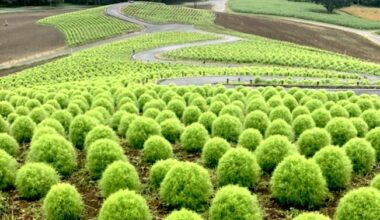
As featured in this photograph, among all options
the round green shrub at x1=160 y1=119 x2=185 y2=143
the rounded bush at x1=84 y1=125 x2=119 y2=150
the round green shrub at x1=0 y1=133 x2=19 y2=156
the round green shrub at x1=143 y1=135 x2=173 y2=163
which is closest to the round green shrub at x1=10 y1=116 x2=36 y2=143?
the round green shrub at x1=0 y1=133 x2=19 y2=156

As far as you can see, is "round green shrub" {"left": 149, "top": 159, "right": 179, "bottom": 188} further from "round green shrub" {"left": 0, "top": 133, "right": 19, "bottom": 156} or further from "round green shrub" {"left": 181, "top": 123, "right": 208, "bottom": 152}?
"round green shrub" {"left": 0, "top": 133, "right": 19, "bottom": 156}

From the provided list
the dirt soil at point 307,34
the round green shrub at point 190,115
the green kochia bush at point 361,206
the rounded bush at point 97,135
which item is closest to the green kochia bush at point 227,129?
the round green shrub at point 190,115

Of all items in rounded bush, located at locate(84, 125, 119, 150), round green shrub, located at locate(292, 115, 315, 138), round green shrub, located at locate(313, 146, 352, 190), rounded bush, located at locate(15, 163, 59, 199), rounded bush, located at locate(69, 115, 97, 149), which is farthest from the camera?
round green shrub, located at locate(292, 115, 315, 138)

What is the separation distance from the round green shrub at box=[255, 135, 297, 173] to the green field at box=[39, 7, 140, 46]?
232ft

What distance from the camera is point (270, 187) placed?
11.3 meters

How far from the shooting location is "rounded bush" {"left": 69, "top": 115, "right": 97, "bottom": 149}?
46.8 ft

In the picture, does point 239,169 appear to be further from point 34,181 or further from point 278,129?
point 34,181

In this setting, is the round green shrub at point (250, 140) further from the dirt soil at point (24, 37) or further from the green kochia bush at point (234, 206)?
the dirt soil at point (24, 37)

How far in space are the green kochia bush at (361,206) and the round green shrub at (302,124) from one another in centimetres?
619

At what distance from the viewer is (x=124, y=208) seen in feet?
29.9

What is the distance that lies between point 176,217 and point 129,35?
82.1m

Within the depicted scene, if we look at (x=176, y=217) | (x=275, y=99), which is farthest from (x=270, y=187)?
(x=275, y=99)

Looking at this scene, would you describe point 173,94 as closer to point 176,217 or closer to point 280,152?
point 280,152

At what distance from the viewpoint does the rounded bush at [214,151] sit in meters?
12.5
